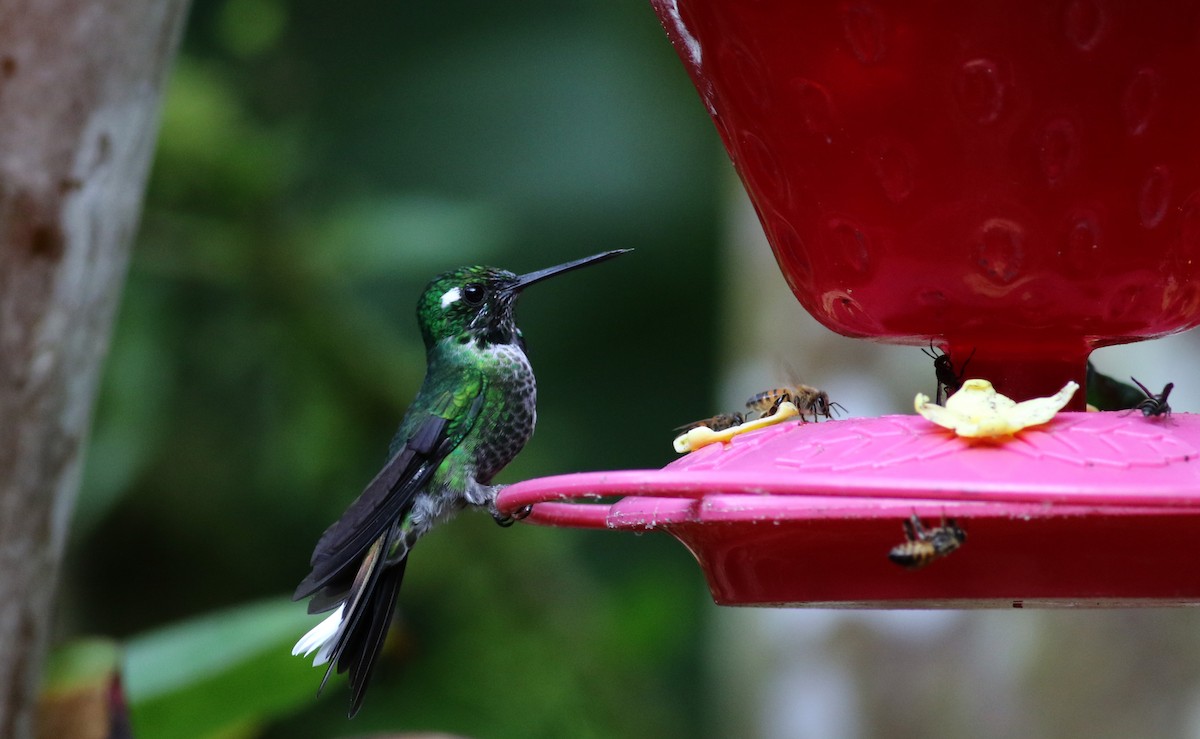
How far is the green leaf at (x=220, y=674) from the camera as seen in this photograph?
3316mm

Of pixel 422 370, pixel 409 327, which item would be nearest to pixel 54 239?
pixel 422 370

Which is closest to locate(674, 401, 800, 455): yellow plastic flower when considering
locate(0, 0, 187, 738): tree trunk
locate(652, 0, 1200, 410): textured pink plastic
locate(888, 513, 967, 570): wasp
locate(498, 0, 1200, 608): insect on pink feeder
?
locate(498, 0, 1200, 608): insect on pink feeder

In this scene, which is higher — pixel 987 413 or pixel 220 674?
pixel 987 413

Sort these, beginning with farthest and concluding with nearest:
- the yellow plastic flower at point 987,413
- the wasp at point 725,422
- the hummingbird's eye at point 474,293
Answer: the hummingbird's eye at point 474,293
the wasp at point 725,422
the yellow plastic flower at point 987,413

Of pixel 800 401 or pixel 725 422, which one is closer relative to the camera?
pixel 800 401

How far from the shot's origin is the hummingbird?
245 cm

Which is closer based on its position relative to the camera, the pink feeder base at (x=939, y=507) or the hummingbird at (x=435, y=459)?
the pink feeder base at (x=939, y=507)

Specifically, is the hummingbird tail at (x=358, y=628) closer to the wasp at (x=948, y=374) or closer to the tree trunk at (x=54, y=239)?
the tree trunk at (x=54, y=239)

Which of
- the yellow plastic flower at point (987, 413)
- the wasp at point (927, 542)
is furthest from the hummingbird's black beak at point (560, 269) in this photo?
the wasp at point (927, 542)

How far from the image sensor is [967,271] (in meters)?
1.98

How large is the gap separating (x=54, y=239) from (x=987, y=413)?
5.51 ft

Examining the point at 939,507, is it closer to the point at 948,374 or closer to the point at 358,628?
the point at 948,374

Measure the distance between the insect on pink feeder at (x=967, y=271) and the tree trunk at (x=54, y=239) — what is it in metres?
1.07

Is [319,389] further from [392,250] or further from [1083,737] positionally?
[1083,737]
